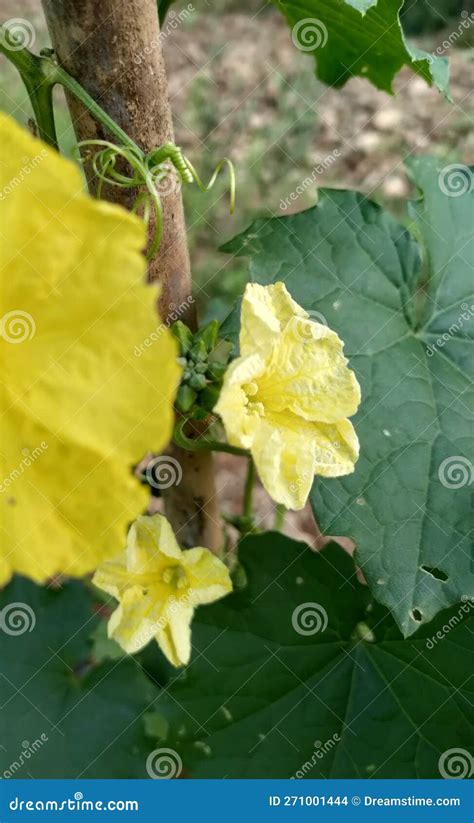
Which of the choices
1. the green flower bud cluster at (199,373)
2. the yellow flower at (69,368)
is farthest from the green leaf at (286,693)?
the yellow flower at (69,368)

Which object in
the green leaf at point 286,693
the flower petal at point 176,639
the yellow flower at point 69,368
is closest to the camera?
the yellow flower at point 69,368

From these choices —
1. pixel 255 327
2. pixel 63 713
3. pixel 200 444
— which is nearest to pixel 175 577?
pixel 200 444

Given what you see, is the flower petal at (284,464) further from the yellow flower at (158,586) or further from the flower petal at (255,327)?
the yellow flower at (158,586)

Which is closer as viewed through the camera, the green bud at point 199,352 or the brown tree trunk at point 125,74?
the brown tree trunk at point 125,74

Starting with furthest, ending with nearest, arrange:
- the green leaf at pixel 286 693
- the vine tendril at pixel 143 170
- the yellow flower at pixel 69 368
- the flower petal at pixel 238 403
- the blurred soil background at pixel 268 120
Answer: the blurred soil background at pixel 268 120 < the green leaf at pixel 286 693 < the vine tendril at pixel 143 170 < the flower petal at pixel 238 403 < the yellow flower at pixel 69 368

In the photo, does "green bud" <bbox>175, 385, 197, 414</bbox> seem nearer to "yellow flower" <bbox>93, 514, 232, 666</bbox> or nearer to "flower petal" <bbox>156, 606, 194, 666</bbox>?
"yellow flower" <bbox>93, 514, 232, 666</bbox>

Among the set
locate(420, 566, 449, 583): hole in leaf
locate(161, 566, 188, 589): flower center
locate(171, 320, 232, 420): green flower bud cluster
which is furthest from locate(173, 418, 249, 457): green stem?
locate(420, 566, 449, 583): hole in leaf
